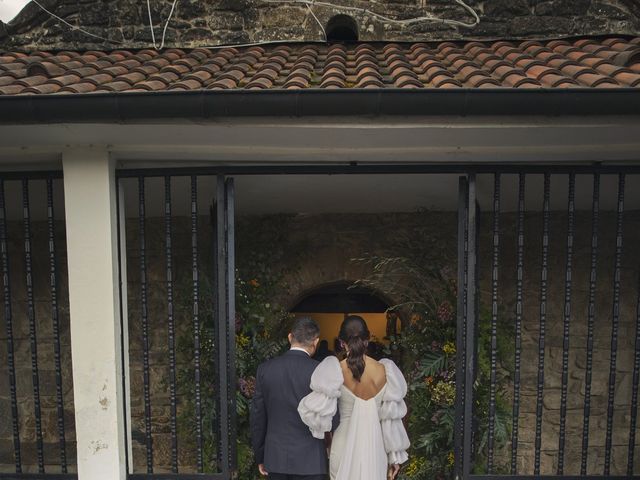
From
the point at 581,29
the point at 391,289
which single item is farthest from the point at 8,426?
the point at 581,29

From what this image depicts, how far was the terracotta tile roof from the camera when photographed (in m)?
3.03

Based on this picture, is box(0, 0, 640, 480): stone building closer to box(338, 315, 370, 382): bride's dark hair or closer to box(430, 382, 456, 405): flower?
box(430, 382, 456, 405): flower

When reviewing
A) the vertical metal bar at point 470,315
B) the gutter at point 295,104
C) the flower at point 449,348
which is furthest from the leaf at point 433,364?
the gutter at point 295,104

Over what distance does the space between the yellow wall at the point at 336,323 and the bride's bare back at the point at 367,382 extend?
2.73 meters

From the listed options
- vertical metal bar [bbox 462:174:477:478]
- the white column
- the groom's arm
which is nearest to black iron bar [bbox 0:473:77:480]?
the white column

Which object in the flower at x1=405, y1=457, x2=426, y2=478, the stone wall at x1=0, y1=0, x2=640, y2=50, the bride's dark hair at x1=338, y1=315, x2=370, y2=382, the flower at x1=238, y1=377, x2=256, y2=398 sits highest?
the stone wall at x1=0, y1=0, x2=640, y2=50

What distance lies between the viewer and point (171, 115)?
2811 millimetres

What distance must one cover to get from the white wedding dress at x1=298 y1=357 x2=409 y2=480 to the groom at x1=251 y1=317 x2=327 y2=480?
85mm

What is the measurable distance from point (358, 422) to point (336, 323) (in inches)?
139

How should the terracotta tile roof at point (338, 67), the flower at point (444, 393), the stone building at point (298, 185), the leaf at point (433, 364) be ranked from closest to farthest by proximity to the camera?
the stone building at point (298, 185), the terracotta tile roof at point (338, 67), the flower at point (444, 393), the leaf at point (433, 364)

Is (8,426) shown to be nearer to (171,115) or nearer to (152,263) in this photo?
(152,263)

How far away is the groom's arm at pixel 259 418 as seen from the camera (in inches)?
130

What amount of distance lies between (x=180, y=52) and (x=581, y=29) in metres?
3.24

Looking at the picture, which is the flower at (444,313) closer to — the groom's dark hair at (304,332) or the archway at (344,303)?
the archway at (344,303)
